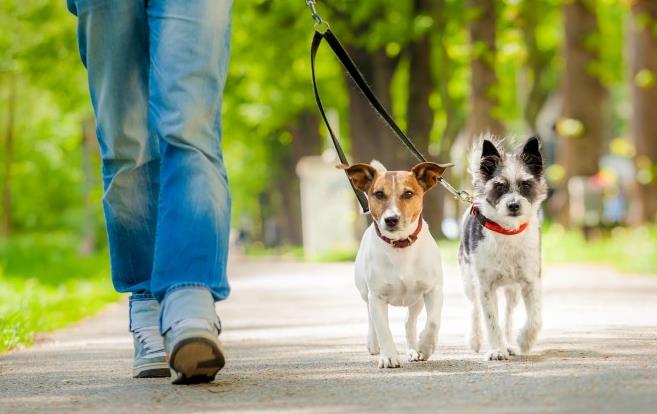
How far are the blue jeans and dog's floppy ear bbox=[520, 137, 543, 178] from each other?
82.3 inches

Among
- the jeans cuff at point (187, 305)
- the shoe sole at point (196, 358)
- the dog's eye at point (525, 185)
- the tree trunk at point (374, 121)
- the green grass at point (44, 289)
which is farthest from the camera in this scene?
the tree trunk at point (374, 121)

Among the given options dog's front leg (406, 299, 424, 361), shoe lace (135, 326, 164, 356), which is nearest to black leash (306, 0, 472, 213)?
dog's front leg (406, 299, 424, 361)

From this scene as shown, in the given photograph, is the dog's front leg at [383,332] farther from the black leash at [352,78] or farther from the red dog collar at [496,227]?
the red dog collar at [496,227]

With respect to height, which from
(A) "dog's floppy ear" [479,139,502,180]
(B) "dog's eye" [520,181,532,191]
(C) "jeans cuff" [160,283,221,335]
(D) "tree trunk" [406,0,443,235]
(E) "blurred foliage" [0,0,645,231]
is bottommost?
(C) "jeans cuff" [160,283,221,335]

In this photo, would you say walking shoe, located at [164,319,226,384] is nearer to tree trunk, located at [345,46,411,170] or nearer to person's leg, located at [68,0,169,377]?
person's leg, located at [68,0,169,377]

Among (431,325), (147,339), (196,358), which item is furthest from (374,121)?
(196,358)

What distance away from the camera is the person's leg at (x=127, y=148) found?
5.72m

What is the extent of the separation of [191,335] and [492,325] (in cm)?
222

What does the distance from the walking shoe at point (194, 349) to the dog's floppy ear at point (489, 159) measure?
2494 mm

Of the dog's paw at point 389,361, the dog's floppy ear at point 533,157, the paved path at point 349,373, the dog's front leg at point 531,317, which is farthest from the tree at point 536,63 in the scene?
the dog's paw at point 389,361

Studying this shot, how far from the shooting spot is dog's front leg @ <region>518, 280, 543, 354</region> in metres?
6.80

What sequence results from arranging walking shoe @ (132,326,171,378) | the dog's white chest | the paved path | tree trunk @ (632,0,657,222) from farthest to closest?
tree trunk @ (632,0,657,222) < the dog's white chest < walking shoe @ (132,326,171,378) < the paved path

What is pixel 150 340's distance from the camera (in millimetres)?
5875

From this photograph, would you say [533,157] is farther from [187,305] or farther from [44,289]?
[44,289]
